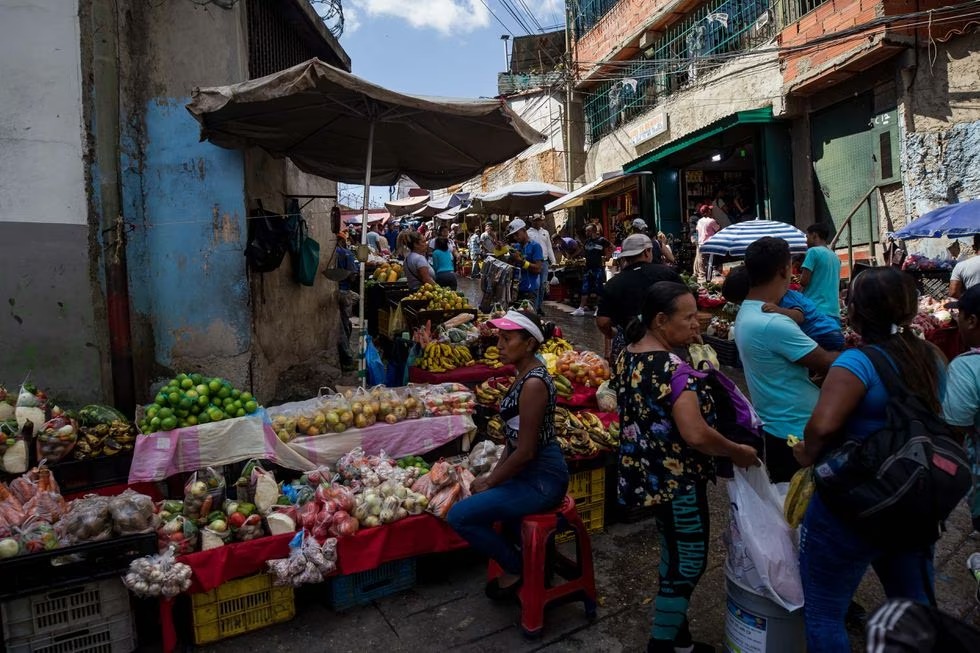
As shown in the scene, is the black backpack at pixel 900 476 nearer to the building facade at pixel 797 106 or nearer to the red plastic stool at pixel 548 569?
the red plastic stool at pixel 548 569

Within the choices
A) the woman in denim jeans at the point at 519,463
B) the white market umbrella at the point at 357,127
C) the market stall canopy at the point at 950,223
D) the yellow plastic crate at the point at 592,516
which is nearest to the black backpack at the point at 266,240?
the white market umbrella at the point at 357,127

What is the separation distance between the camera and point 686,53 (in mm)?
17141

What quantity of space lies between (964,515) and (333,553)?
14.3ft

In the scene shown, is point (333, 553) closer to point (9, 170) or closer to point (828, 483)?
point (828, 483)

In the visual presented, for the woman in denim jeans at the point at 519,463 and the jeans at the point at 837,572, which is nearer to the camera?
the jeans at the point at 837,572

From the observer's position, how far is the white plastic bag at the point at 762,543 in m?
2.61

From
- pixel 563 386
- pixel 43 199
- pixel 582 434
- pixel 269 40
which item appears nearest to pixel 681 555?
pixel 582 434

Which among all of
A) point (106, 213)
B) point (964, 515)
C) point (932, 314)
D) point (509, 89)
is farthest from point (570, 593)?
point (509, 89)

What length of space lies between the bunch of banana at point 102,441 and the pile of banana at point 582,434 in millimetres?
3045

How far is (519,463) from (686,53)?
16.7m

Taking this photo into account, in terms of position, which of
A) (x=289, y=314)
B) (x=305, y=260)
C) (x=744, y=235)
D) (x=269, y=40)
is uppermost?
(x=269, y=40)

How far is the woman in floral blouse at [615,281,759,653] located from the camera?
9.16ft

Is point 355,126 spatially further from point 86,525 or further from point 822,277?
point 822,277

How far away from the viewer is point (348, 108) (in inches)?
Result: 239
